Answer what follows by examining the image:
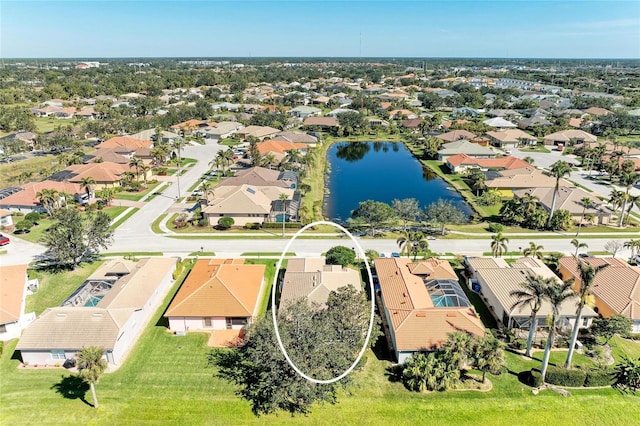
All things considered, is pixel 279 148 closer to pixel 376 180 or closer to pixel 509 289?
pixel 376 180

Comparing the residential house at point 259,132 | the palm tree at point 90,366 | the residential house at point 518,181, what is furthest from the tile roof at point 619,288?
the residential house at point 259,132

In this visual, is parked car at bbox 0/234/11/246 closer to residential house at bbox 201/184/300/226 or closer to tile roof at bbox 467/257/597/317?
residential house at bbox 201/184/300/226

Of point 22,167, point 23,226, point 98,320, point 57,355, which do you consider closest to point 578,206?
point 98,320

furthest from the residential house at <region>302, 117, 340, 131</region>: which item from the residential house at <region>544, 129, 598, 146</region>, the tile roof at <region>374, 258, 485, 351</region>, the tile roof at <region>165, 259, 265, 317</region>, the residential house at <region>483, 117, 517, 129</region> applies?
the tile roof at <region>374, 258, 485, 351</region>

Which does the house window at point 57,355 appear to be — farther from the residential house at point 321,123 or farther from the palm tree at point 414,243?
the residential house at point 321,123

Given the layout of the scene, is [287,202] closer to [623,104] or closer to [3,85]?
[623,104]

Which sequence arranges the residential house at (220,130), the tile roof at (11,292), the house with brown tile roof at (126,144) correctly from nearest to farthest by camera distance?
the tile roof at (11,292), the house with brown tile roof at (126,144), the residential house at (220,130)
